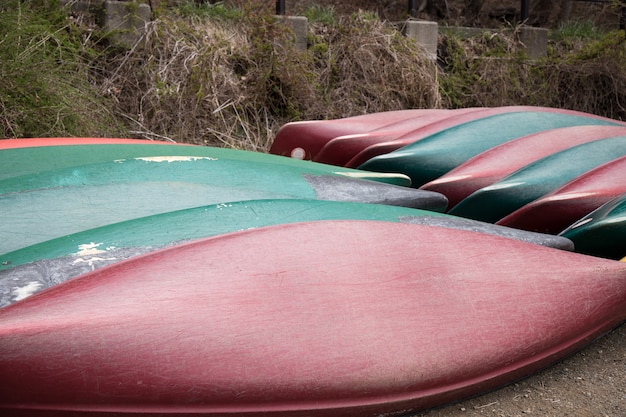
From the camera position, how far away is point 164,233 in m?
1.12

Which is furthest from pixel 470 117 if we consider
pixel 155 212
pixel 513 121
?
pixel 155 212

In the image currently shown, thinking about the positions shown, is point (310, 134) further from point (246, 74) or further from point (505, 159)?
point (246, 74)

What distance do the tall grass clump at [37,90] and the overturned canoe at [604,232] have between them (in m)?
1.65

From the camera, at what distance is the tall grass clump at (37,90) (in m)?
2.22

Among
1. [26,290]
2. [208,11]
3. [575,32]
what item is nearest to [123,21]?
[208,11]

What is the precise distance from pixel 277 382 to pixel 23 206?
2.05ft

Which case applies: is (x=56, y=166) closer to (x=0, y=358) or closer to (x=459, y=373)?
(x=0, y=358)

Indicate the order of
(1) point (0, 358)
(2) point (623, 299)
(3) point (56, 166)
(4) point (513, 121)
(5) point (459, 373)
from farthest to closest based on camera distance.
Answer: (4) point (513, 121) < (3) point (56, 166) < (2) point (623, 299) < (5) point (459, 373) < (1) point (0, 358)

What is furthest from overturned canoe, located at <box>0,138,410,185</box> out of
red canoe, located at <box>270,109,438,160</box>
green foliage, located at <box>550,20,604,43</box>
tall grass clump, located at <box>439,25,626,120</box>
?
green foliage, located at <box>550,20,604,43</box>

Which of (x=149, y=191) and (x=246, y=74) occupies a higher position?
(x=149, y=191)

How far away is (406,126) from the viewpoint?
91.9 inches

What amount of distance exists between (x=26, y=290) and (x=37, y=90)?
1532 mm

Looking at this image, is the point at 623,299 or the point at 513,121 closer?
the point at 623,299

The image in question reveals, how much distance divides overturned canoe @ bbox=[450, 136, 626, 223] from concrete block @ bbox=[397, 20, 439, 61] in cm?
217
